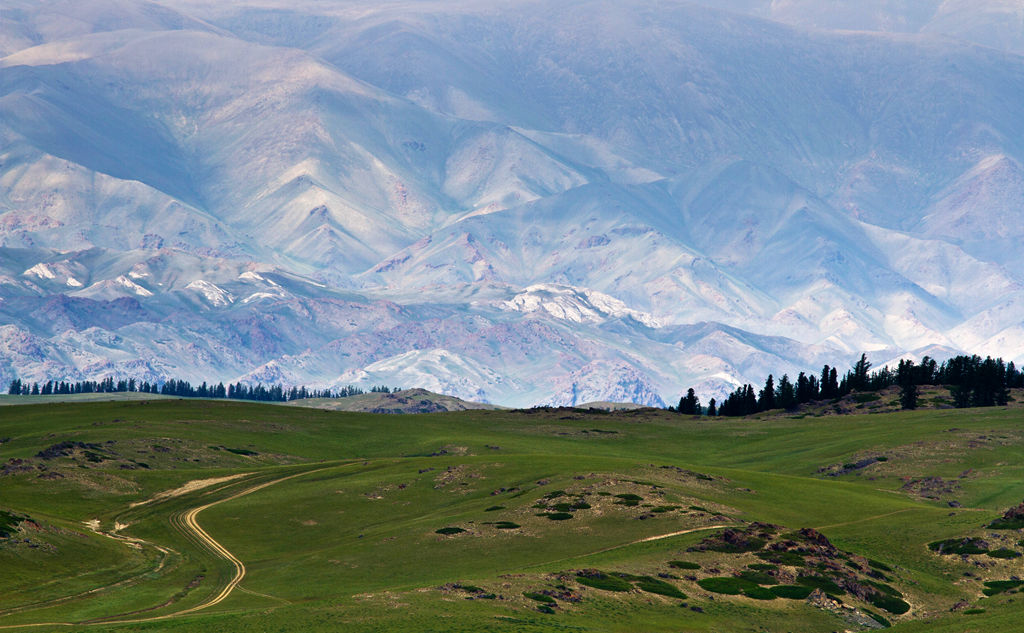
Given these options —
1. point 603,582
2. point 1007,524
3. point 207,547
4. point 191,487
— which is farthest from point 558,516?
point 191,487

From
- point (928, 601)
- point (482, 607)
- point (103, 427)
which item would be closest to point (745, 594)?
point (928, 601)

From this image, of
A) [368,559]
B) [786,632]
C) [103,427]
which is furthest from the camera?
[103,427]

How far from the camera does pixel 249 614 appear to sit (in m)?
78.1

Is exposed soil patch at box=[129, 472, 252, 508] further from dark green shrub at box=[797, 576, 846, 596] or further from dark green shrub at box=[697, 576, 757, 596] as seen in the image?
dark green shrub at box=[797, 576, 846, 596]

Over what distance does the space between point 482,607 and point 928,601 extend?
33162 millimetres

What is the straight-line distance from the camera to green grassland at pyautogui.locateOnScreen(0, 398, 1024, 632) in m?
81.4

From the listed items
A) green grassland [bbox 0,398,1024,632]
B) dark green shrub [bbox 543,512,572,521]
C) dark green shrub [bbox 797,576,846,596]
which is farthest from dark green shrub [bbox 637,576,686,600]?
dark green shrub [bbox 543,512,572,521]

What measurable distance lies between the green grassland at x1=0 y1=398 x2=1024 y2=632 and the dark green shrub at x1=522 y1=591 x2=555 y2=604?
0.66ft

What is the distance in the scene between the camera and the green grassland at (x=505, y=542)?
81.4 metres

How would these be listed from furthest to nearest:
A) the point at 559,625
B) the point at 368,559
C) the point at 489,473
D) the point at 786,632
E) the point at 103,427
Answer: the point at 103,427 → the point at 489,473 → the point at 368,559 → the point at 786,632 → the point at 559,625

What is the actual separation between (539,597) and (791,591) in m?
17.9

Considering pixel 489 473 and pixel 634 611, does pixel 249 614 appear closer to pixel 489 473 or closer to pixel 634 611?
pixel 634 611

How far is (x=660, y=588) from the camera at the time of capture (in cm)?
8700

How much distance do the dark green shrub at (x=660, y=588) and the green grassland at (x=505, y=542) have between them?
27 centimetres
